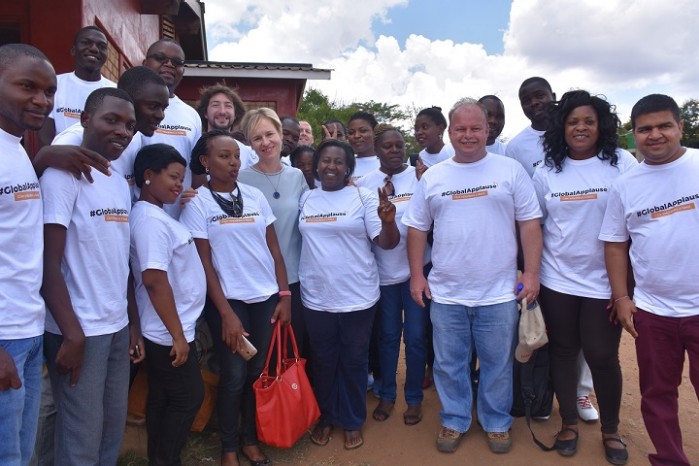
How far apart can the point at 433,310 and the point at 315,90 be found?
23.8 m

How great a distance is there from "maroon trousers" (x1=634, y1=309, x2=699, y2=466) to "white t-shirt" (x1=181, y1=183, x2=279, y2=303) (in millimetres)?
2307

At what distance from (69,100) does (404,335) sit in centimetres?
294

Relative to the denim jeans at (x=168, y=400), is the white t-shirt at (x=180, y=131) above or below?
above

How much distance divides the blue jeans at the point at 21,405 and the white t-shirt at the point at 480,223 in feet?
8.03

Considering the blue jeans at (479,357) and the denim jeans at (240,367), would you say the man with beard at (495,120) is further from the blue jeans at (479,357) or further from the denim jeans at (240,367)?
the denim jeans at (240,367)

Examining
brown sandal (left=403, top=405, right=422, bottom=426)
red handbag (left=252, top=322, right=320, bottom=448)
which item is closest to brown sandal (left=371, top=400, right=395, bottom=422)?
brown sandal (left=403, top=405, right=422, bottom=426)

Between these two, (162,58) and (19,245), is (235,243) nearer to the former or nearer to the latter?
(19,245)

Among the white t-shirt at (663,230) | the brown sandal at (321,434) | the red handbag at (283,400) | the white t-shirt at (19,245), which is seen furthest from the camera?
the brown sandal at (321,434)

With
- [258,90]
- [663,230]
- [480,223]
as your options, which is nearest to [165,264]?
[480,223]

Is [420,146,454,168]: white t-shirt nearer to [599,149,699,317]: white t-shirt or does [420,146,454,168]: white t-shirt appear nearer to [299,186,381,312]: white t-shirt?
[299,186,381,312]: white t-shirt

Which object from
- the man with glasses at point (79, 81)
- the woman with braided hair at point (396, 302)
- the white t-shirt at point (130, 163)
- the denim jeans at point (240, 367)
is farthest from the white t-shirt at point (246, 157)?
the denim jeans at point (240, 367)

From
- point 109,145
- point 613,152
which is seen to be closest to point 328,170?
point 109,145

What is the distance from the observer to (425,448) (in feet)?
12.7

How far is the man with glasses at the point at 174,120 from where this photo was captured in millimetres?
3523
